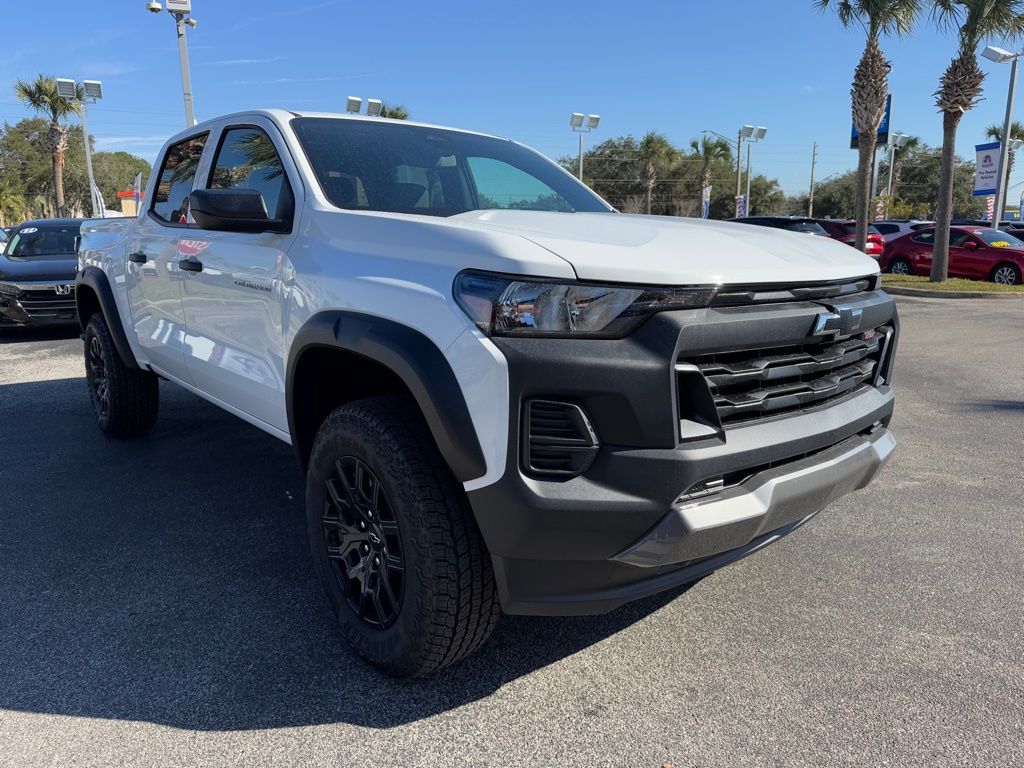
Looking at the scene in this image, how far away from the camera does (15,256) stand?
10836 millimetres

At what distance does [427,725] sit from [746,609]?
133 centimetres

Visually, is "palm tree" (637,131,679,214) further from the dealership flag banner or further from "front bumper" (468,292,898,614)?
"front bumper" (468,292,898,614)

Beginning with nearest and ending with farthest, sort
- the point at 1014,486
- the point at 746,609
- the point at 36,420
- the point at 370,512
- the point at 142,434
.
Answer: the point at 370,512
the point at 746,609
the point at 1014,486
the point at 142,434
the point at 36,420

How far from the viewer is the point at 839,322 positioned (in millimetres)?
2414

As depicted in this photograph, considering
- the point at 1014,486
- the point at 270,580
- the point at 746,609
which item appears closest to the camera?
the point at 746,609

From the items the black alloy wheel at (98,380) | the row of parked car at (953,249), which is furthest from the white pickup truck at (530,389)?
the row of parked car at (953,249)

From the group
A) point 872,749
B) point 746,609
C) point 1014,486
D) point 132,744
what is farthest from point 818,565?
point 132,744

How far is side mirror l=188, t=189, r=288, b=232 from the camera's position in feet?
9.17

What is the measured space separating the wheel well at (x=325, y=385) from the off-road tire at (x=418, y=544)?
0.22 metres

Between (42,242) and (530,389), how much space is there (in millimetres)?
11551

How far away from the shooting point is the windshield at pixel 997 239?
18.2m

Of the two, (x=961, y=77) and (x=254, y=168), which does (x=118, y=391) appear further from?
(x=961, y=77)

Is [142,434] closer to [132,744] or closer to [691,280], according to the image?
[132,744]

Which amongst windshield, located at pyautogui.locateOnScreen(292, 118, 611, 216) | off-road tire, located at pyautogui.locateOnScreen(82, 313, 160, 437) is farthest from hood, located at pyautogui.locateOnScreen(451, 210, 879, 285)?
off-road tire, located at pyautogui.locateOnScreen(82, 313, 160, 437)
